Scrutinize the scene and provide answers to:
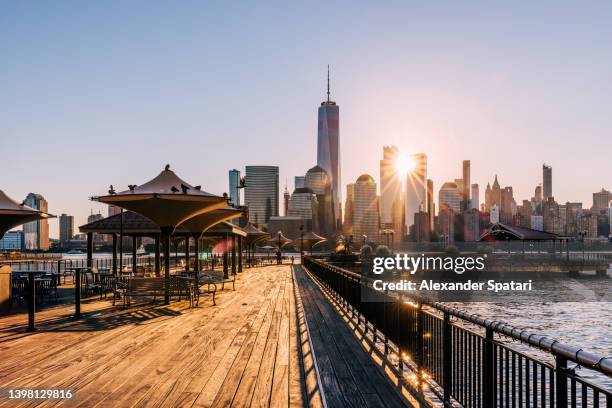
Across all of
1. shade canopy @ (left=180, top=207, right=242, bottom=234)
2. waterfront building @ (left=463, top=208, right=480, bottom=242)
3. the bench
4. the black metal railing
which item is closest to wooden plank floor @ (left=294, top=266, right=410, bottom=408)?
the black metal railing

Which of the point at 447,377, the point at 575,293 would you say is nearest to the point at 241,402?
the point at 447,377

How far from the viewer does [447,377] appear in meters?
5.44

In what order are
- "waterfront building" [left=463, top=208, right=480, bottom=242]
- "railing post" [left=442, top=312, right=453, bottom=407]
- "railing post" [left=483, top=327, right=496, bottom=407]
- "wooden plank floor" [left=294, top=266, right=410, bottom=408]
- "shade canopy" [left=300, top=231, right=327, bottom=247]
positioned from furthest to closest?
"waterfront building" [left=463, top=208, right=480, bottom=242]
"shade canopy" [left=300, top=231, right=327, bottom=247]
"wooden plank floor" [left=294, top=266, right=410, bottom=408]
"railing post" [left=442, top=312, right=453, bottom=407]
"railing post" [left=483, top=327, right=496, bottom=407]

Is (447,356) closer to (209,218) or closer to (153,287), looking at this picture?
(153,287)

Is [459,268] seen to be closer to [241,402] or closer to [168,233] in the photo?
[168,233]

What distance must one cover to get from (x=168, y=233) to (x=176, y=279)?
1915 mm

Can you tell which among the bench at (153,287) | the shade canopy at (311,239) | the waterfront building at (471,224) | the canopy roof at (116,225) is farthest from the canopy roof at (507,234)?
the waterfront building at (471,224)

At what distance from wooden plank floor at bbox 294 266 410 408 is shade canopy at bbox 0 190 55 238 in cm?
882

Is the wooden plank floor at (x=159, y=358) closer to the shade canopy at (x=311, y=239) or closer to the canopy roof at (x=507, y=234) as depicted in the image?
the canopy roof at (x=507, y=234)

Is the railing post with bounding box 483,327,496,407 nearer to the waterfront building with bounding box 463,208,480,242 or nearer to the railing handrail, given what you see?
the railing handrail

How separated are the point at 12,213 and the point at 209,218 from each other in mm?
8375

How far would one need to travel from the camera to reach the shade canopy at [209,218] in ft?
72.0

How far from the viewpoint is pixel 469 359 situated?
187 inches

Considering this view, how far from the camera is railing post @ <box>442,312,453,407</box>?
533 centimetres
